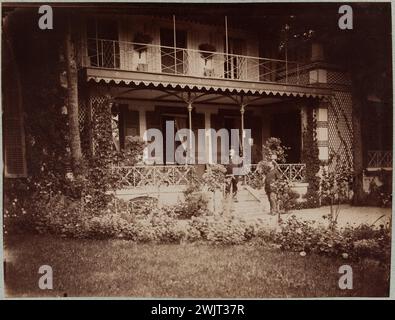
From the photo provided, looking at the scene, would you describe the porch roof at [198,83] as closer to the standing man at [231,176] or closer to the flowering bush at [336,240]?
the standing man at [231,176]

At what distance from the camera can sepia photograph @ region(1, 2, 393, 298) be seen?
493 centimetres

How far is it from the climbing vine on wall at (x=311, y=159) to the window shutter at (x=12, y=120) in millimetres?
5011

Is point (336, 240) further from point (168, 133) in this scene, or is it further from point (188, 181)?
point (168, 133)

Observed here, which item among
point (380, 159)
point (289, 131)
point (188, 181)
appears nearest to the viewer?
point (380, 159)

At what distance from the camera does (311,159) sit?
648 cm

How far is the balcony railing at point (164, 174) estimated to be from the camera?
5.71 metres

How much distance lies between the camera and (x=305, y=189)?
608 centimetres

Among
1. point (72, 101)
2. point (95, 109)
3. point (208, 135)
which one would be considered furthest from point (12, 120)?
point (208, 135)

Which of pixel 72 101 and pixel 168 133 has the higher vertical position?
pixel 72 101

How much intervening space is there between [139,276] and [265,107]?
18.1ft

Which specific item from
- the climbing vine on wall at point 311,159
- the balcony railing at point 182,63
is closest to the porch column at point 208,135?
the balcony railing at point 182,63

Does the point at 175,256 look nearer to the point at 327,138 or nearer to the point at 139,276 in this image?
the point at 139,276

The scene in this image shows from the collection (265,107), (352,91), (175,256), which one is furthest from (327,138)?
(175,256)

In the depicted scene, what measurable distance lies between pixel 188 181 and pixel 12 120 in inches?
123
